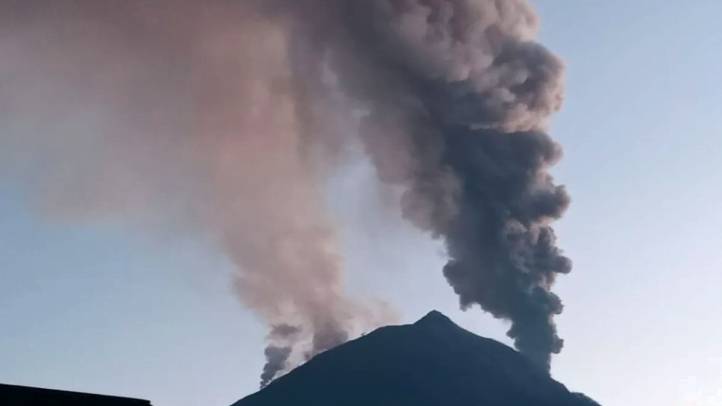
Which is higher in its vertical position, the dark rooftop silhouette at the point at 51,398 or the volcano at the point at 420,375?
the volcano at the point at 420,375

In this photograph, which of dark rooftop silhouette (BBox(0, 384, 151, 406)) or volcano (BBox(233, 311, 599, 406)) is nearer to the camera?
dark rooftop silhouette (BBox(0, 384, 151, 406))

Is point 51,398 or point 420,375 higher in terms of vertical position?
point 420,375

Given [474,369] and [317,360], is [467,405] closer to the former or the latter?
[474,369]

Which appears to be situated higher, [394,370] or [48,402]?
[394,370]

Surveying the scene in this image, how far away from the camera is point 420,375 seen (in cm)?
14425

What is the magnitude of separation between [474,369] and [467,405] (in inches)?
482

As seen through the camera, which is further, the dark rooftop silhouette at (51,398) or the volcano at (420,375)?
the volcano at (420,375)

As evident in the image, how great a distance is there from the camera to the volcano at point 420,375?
5207 inches

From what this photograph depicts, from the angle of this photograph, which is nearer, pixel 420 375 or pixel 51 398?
pixel 51 398

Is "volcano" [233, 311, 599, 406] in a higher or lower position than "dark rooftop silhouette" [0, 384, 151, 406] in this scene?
higher

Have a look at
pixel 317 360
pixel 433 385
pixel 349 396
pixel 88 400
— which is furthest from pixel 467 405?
pixel 88 400

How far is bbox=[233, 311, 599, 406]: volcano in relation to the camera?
13225 centimetres

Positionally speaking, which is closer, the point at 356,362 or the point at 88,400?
the point at 88,400

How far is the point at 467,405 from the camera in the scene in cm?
13275
